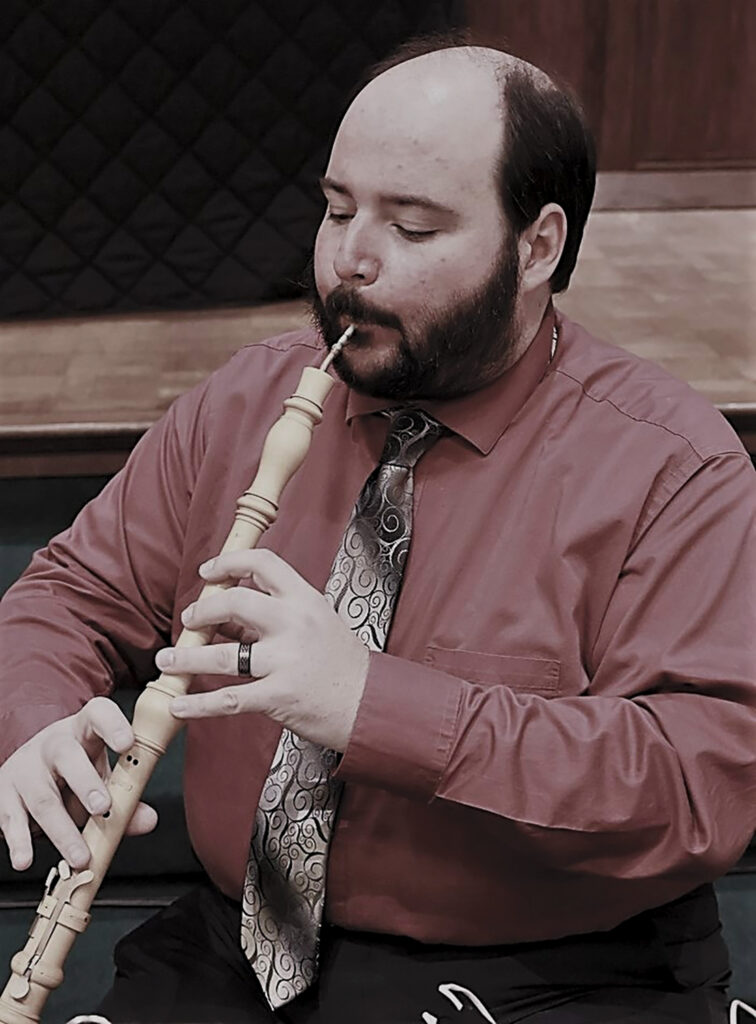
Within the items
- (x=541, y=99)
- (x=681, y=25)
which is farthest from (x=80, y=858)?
(x=681, y=25)

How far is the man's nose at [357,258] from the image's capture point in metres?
1.09

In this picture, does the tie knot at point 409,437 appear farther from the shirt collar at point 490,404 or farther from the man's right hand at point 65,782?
the man's right hand at point 65,782

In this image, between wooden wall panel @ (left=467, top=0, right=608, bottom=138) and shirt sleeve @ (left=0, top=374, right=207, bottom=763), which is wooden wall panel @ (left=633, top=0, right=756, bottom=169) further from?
shirt sleeve @ (left=0, top=374, right=207, bottom=763)

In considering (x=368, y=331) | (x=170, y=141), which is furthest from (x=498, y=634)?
(x=170, y=141)

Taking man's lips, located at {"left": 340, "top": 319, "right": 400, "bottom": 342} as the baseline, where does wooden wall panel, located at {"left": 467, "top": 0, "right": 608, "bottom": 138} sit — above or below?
below

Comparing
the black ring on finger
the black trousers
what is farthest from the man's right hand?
the black trousers

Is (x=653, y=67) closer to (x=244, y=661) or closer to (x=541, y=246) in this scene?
(x=541, y=246)

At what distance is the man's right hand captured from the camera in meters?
0.99

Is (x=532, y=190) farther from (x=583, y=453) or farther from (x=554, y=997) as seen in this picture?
(x=554, y=997)

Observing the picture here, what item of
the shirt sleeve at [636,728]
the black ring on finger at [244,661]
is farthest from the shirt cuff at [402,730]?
the black ring on finger at [244,661]

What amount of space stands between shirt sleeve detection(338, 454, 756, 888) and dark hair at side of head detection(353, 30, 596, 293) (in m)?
0.24

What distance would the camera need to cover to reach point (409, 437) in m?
1.21

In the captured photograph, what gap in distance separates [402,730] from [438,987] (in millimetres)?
292

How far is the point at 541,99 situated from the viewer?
1138mm
